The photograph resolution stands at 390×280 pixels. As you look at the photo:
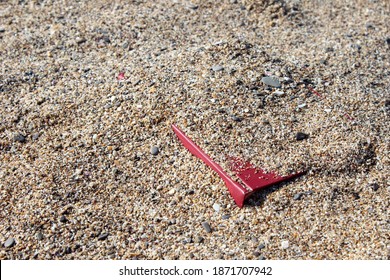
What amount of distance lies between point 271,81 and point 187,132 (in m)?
0.62

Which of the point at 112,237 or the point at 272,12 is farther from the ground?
the point at 272,12

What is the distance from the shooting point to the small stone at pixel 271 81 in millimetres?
3319

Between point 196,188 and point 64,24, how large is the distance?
192 cm

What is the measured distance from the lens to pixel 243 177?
110 inches

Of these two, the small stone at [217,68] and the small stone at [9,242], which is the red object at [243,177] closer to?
the small stone at [217,68]

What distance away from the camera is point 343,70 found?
363 centimetres

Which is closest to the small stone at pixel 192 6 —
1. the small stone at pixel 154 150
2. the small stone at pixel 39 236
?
the small stone at pixel 154 150

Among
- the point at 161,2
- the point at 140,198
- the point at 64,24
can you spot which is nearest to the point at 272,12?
the point at 161,2

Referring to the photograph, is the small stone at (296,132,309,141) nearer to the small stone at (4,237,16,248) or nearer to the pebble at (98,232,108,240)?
the pebble at (98,232,108,240)

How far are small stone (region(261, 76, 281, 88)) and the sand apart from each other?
0.04 m

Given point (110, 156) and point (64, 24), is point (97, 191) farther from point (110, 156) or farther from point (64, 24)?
point (64, 24)

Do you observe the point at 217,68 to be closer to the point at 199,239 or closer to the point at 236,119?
the point at 236,119

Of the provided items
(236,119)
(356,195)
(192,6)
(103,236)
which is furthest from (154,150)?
(192,6)

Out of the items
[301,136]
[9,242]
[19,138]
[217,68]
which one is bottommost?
[9,242]
